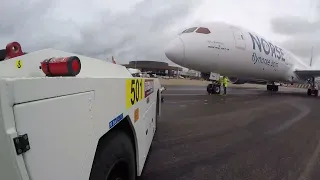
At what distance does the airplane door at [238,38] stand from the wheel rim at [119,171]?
1413 centimetres

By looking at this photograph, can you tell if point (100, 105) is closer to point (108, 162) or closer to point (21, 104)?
point (108, 162)

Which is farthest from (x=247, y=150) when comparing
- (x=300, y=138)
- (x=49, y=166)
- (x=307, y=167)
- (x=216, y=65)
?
(x=216, y=65)

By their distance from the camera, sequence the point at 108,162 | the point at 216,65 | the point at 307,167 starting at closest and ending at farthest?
the point at 108,162
the point at 307,167
the point at 216,65

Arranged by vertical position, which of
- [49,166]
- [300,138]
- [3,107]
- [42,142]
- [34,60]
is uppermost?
[34,60]

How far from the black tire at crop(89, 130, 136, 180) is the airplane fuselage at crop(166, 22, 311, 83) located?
1117 cm

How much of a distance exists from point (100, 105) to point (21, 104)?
60cm

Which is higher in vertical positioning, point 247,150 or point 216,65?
point 216,65

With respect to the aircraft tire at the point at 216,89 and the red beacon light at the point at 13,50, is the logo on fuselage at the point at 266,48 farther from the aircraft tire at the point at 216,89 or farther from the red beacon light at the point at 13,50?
the red beacon light at the point at 13,50

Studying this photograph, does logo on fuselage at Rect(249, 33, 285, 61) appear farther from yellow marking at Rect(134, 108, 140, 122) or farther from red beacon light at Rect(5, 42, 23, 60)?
red beacon light at Rect(5, 42, 23, 60)

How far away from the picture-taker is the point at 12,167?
2.89ft

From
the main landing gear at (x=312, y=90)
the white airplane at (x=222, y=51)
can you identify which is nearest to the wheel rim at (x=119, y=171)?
the white airplane at (x=222, y=51)

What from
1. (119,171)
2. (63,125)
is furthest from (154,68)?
(63,125)

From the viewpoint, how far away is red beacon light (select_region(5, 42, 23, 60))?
8.04ft

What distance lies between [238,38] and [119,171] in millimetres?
14693
